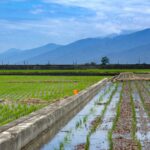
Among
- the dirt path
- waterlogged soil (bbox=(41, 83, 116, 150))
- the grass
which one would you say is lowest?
waterlogged soil (bbox=(41, 83, 116, 150))

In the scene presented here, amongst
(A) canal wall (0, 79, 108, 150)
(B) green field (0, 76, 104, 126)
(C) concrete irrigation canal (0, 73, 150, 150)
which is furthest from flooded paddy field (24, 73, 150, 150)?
(B) green field (0, 76, 104, 126)

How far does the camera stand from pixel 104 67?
7725 cm

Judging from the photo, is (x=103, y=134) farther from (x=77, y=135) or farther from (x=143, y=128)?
(x=143, y=128)

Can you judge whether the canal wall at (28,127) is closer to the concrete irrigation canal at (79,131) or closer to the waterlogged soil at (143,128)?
the concrete irrigation canal at (79,131)

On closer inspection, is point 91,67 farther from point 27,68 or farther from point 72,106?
point 72,106

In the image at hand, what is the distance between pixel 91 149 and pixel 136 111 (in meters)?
6.04

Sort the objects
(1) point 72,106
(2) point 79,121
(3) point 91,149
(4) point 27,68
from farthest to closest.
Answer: (4) point 27,68
(1) point 72,106
(2) point 79,121
(3) point 91,149

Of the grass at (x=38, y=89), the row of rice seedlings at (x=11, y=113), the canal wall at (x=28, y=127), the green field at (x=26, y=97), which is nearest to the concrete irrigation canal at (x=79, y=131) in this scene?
the canal wall at (x=28, y=127)

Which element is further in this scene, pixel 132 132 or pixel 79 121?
pixel 79 121

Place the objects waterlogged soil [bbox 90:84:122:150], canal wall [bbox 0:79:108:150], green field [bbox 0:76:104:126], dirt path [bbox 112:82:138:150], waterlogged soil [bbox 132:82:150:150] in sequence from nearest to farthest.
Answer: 1. canal wall [bbox 0:79:108:150]
2. dirt path [bbox 112:82:138:150]
3. waterlogged soil [bbox 90:84:122:150]
4. waterlogged soil [bbox 132:82:150:150]
5. green field [bbox 0:76:104:126]

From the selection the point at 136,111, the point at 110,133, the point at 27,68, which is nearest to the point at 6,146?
the point at 110,133

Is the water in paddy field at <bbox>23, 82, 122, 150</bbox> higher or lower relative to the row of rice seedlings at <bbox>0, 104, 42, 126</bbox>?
lower

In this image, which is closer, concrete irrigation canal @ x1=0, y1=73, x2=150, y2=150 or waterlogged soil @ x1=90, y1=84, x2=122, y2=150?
concrete irrigation canal @ x1=0, y1=73, x2=150, y2=150

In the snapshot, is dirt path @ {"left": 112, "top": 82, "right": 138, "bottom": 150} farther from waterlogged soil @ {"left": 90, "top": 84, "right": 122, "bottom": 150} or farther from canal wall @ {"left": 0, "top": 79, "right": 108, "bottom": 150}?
canal wall @ {"left": 0, "top": 79, "right": 108, "bottom": 150}
